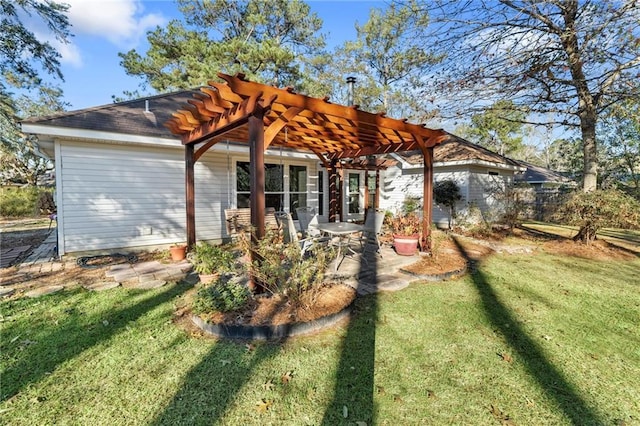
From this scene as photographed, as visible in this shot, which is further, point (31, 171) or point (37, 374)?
point (31, 171)

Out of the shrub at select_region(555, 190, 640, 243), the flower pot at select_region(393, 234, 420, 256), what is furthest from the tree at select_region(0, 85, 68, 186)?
the shrub at select_region(555, 190, 640, 243)

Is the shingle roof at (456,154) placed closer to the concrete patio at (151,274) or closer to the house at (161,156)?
the house at (161,156)

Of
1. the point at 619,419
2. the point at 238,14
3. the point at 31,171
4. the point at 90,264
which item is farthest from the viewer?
the point at 31,171

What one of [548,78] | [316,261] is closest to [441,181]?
[548,78]

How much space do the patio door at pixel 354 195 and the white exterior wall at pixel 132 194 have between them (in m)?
4.93

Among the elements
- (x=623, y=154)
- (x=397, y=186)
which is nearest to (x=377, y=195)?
(x=397, y=186)

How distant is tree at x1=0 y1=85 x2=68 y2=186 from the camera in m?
19.1

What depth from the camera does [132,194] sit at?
673 cm

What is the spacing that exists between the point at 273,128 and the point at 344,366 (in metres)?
2.91

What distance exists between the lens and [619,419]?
2086mm

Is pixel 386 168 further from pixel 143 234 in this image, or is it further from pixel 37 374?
pixel 37 374

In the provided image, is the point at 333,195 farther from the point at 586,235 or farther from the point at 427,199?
the point at 586,235

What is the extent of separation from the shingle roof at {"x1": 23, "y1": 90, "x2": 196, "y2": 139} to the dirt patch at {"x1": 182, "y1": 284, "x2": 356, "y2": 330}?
14.3 ft

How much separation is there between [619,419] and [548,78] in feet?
25.9
